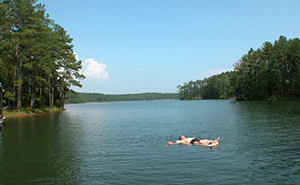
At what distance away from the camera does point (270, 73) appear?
95.4 meters

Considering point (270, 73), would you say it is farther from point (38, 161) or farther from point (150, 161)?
point (38, 161)

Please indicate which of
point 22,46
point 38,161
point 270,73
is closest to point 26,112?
point 22,46

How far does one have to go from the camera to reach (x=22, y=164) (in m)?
13.8

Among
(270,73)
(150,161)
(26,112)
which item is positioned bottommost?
(150,161)

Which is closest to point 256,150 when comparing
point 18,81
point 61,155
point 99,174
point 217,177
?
point 217,177

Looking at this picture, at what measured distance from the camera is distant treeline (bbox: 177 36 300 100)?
8812cm

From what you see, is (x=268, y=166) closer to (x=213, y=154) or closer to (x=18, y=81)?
(x=213, y=154)

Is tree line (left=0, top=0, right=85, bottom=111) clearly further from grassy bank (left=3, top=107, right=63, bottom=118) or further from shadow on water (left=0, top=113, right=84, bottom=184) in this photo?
shadow on water (left=0, top=113, right=84, bottom=184)

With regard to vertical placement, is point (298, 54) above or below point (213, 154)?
above

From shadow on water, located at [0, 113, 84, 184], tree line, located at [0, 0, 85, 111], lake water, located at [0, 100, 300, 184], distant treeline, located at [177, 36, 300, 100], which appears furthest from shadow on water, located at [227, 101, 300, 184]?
distant treeline, located at [177, 36, 300, 100]

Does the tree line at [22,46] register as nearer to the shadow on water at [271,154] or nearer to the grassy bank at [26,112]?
the grassy bank at [26,112]

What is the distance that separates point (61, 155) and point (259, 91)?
3930 inches

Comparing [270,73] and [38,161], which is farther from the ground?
[270,73]

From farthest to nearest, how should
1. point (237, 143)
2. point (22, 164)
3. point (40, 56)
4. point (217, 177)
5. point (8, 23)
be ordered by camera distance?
point (40, 56) < point (8, 23) < point (237, 143) < point (22, 164) < point (217, 177)
